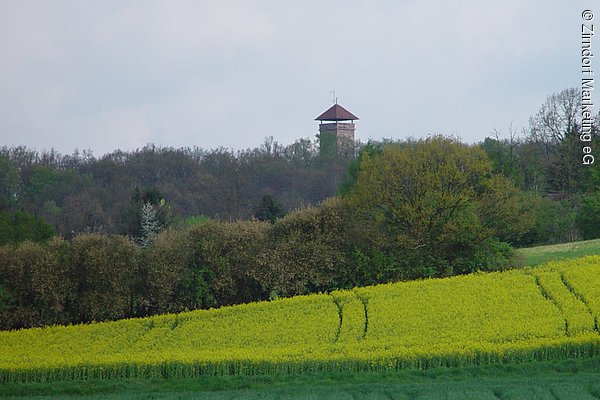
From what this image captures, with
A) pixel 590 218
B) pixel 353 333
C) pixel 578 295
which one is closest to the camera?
pixel 353 333

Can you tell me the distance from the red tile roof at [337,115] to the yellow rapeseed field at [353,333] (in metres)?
69.2

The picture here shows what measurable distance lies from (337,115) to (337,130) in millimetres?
2237

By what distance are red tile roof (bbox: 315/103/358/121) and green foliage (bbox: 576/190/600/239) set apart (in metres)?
50.5

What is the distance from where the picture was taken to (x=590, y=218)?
5678cm

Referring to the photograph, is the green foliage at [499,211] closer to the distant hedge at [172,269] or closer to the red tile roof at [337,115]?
the distant hedge at [172,269]

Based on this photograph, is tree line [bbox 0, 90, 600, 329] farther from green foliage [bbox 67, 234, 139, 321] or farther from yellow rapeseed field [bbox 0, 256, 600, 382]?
yellow rapeseed field [bbox 0, 256, 600, 382]

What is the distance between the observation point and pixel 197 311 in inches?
1377

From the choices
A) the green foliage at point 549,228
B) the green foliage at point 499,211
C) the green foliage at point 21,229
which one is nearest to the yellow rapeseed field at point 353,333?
the green foliage at point 499,211

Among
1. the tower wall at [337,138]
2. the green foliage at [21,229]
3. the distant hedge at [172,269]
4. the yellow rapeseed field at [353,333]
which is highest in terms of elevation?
the tower wall at [337,138]

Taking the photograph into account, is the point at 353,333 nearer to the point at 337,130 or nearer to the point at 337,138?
the point at 337,138

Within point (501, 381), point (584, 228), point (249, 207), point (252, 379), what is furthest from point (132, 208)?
point (501, 381)

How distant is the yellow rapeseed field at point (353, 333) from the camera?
1030 inches

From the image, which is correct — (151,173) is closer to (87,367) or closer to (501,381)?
(87,367)

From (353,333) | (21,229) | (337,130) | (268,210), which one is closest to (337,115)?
(337,130)
